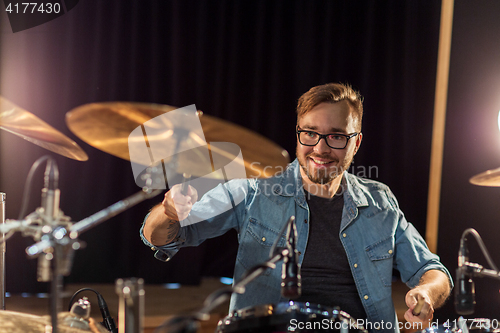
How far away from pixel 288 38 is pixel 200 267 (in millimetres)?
1318

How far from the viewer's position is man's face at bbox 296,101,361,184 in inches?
55.3

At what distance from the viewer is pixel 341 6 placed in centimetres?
232

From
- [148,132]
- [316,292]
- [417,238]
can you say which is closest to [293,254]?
[148,132]

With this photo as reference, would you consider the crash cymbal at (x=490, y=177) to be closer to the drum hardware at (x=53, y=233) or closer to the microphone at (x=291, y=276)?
the microphone at (x=291, y=276)

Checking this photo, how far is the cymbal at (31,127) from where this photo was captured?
888mm

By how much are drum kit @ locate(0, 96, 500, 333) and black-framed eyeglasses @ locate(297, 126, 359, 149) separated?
1.61ft

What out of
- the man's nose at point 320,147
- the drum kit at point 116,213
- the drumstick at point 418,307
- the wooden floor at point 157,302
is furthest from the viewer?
the wooden floor at point 157,302

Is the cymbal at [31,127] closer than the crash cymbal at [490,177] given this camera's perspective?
Yes

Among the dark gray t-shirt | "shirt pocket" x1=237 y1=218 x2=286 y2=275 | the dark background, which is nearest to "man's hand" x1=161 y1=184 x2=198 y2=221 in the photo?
"shirt pocket" x1=237 y1=218 x2=286 y2=275

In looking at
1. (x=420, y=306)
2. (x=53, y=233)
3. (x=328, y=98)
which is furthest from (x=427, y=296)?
(x=53, y=233)

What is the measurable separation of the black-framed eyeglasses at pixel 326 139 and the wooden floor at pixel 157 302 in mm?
928

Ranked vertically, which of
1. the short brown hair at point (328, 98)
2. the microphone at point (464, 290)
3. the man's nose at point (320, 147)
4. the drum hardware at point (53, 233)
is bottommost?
the microphone at point (464, 290)

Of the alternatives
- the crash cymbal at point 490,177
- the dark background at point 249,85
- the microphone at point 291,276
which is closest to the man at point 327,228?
the crash cymbal at point 490,177

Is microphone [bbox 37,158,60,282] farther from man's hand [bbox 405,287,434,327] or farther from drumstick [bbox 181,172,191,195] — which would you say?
man's hand [bbox 405,287,434,327]
